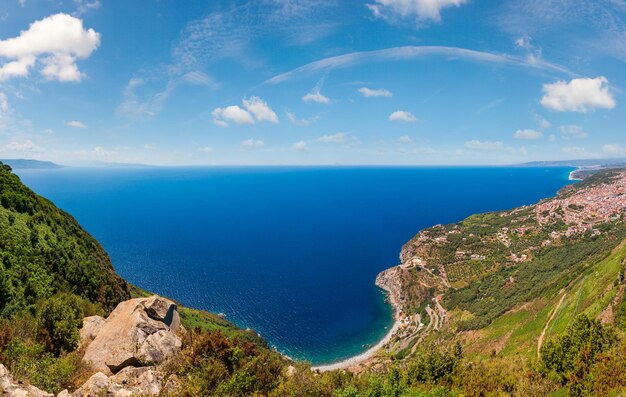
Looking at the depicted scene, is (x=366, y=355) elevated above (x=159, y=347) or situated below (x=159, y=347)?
below

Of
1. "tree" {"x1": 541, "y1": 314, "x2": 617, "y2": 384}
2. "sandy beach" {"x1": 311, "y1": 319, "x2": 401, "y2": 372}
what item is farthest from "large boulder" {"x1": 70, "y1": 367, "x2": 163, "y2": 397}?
"sandy beach" {"x1": 311, "y1": 319, "x2": 401, "y2": 372}

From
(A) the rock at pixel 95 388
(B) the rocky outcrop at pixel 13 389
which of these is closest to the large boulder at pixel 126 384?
(A) the rock at pixel 95 388

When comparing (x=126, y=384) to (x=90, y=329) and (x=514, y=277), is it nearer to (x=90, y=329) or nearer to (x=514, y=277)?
(x=90, y=329)

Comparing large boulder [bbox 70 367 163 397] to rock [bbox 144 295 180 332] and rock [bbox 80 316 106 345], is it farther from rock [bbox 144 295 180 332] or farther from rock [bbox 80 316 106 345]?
rock [bbox 80 316 106 345]

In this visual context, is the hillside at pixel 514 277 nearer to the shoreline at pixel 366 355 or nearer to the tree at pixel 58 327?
the shoreline at pixel 366 355

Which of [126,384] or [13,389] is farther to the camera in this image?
A: [126,384]

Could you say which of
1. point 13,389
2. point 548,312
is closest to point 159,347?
point 13,389

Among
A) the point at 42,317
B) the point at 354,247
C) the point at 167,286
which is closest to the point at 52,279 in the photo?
the point at 42,317
